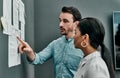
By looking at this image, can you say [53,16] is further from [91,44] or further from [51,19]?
[91,44]

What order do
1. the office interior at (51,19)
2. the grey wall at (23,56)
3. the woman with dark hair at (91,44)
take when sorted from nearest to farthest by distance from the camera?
the woman with dark hair at (91,44) < the grey wall at (23,56) < the office interior at (51,19)

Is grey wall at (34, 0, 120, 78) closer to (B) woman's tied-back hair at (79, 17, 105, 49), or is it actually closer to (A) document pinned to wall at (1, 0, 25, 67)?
(A) document pinned to wall at (1, 0, 25, 67)

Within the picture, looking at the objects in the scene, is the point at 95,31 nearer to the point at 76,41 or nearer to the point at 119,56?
the point at 76,41

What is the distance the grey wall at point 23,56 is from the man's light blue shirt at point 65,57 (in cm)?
16

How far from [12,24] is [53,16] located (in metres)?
1.08

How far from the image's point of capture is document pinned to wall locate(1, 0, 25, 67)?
4.91 ft

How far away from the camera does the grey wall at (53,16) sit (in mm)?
2680

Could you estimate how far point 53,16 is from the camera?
2709 millimetres

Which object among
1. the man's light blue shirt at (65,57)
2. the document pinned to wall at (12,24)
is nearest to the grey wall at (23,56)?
the document pinned to wall at (12,24)

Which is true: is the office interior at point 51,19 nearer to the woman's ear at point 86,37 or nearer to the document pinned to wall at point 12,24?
the document pinned to wall at point 12,24

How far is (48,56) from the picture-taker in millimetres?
2398

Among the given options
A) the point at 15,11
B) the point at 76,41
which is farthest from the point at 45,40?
the point at 76,41

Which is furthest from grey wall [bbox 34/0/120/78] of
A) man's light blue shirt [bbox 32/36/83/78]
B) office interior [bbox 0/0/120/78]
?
man's light blue shirt [bbox 32/36/83/78]

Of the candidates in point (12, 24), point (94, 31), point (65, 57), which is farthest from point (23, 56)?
point (94, 31)
